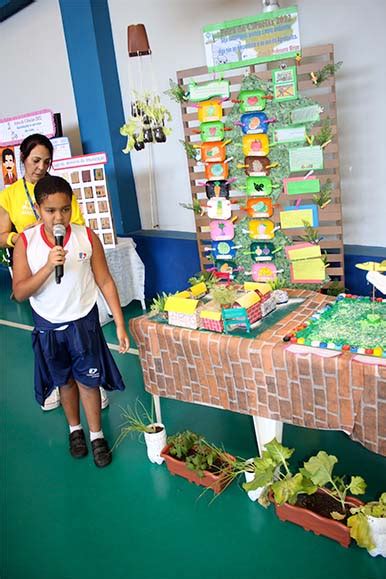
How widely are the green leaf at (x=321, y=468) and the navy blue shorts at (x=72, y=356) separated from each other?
3.42 ft

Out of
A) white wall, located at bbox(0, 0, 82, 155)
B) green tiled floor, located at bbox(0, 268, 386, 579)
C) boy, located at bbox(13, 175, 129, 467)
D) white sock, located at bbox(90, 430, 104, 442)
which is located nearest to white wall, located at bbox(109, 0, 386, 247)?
white wall, located at bbox(0, 0, 82, 155)

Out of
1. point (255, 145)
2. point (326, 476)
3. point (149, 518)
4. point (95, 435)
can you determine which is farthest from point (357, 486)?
point (255, 145)

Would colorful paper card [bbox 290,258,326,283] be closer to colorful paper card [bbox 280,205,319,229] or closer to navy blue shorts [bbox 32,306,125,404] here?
colorful paper card [bbox 280,205,319,229]

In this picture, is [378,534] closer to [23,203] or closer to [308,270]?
[308,270]

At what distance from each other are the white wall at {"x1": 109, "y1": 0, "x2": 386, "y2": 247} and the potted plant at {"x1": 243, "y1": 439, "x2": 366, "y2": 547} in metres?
1.97

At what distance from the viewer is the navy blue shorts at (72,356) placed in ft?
7.53

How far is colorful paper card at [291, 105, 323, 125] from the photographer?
8.35ft

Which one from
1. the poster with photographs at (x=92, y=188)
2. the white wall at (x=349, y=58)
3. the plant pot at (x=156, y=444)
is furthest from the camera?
the poster with photographs at (x=92, y=188)

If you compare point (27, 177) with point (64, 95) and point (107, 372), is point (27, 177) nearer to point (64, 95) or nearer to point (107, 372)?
point (107, 372)

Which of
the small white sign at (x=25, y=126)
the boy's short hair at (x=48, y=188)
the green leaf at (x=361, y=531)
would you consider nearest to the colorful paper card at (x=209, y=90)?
the boy's short hair at (x=48, y=188)

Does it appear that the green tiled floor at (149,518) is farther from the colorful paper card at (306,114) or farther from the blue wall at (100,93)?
the blue wall at (100,93)

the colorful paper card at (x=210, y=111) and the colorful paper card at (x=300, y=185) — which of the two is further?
the colorful paper card at (x=210, y=111)

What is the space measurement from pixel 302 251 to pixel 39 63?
407cm

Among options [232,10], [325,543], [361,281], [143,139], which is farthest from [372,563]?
[232,10]
